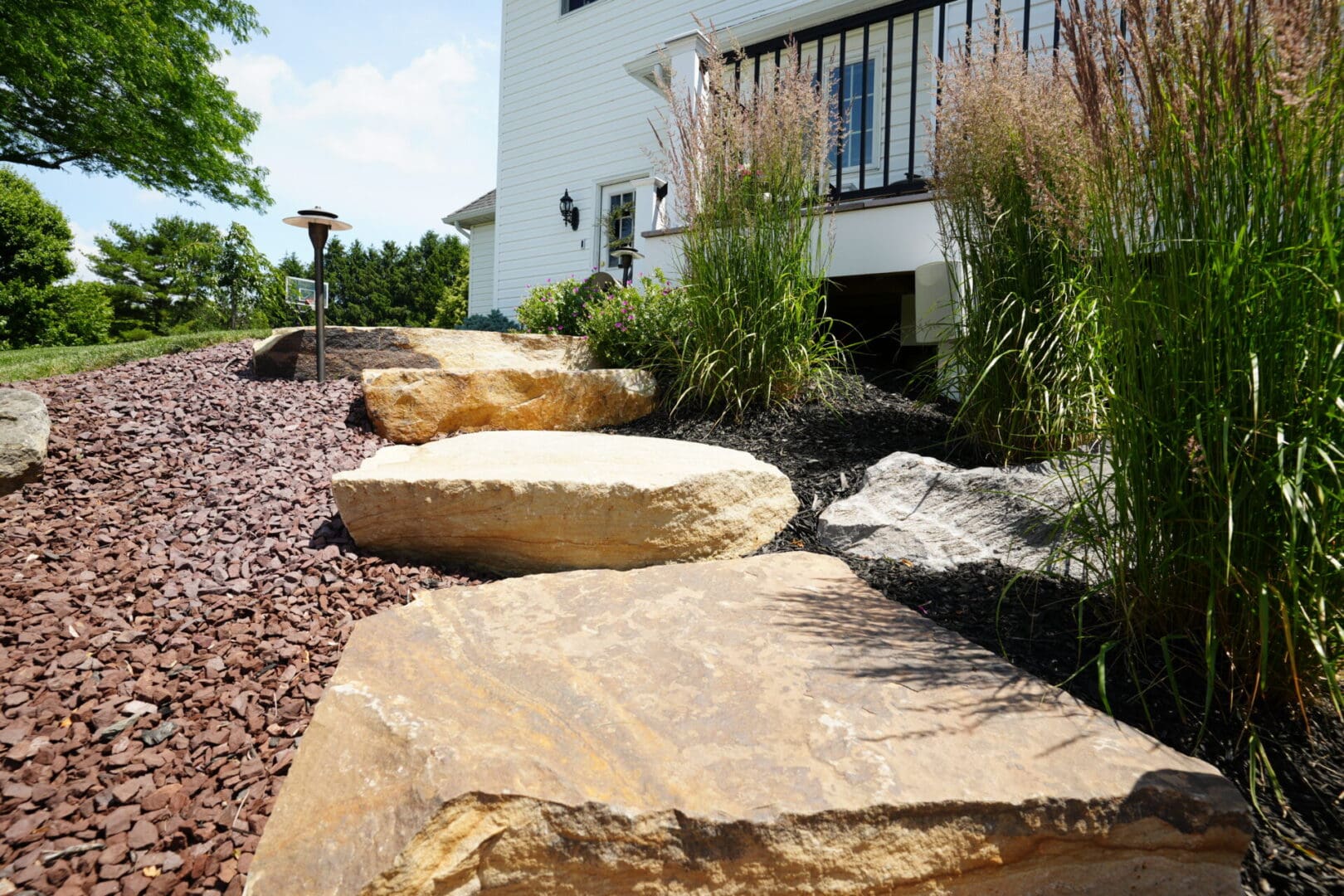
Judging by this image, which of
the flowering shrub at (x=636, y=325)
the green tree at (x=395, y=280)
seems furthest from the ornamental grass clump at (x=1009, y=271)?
the green tree at (x=395, y=280)

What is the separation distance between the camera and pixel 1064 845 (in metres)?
1.04

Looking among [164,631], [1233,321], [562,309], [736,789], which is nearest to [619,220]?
[562,309]

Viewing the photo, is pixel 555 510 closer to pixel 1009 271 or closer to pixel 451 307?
pixel 1009 271

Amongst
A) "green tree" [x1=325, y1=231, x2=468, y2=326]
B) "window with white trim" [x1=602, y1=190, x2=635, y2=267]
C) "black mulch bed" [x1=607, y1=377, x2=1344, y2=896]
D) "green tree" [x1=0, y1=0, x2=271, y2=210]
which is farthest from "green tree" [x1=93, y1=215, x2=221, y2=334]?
"black mulch bed" [x1=607, y1=377, x2=1344, y2=896]

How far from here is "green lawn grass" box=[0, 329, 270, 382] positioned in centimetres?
422

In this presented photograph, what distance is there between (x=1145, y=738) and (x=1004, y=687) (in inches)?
8.7

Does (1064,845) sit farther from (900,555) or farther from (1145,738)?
(900,555)

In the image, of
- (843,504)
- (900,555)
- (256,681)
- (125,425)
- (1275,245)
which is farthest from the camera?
(125,425)

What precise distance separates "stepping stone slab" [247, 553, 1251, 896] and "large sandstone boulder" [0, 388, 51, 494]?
1.95 meters

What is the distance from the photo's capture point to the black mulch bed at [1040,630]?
1.12 meters

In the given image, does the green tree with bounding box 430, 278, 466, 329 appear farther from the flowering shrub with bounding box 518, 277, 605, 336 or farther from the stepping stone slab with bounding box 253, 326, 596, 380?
the stepping stone slab with bounding box 253, 326, 596, 380

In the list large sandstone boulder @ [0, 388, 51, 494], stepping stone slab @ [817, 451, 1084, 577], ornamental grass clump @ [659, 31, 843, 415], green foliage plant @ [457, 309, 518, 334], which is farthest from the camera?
green foliage plant @ [457, 309, 518, 334]

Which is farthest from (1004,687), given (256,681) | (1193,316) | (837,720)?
(256,681)

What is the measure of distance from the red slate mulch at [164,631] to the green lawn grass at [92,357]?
150 cm
